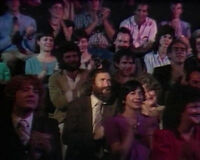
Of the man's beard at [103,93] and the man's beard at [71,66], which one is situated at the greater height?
the man's beard at [71,66]

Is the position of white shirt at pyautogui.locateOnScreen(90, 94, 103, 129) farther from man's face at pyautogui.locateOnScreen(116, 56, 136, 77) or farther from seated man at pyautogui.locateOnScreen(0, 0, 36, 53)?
seated man at pyautogui.locateOnScreen(0, 0, 36, 53)

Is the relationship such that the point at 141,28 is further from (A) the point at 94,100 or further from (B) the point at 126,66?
(A) the point at 94,100

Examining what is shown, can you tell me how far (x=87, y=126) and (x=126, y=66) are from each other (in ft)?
1.08

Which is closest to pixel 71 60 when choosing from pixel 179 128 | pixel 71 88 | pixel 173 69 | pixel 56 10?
pixel 71 88

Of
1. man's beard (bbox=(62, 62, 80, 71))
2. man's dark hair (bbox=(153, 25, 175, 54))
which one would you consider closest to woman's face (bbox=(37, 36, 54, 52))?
man's beard (bbox=(62, 62, 80, 71))

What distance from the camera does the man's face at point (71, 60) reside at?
163 inches

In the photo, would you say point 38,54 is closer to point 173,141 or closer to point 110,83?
point 110,83

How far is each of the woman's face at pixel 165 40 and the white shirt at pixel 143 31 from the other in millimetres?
41

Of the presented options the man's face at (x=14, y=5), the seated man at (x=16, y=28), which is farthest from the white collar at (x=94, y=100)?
the man's face at (x=14, y=5)

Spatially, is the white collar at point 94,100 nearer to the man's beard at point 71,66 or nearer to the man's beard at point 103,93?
the man's beard at point 103,93

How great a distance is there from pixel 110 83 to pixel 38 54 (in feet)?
1.17

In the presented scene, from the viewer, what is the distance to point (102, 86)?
13.6 feet

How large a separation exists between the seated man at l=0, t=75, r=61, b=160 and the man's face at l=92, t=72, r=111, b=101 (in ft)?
0.78

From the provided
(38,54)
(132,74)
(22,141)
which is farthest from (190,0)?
(22,141)
